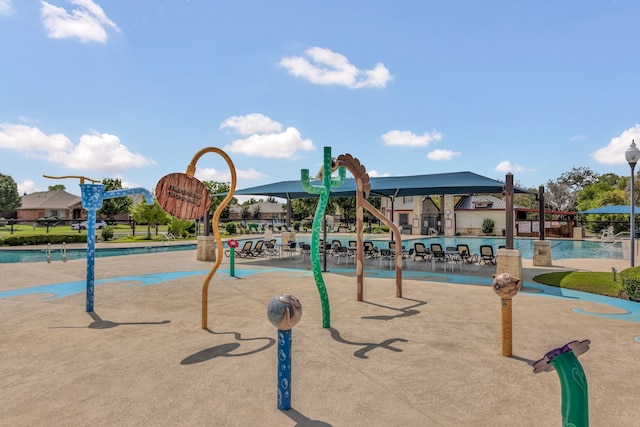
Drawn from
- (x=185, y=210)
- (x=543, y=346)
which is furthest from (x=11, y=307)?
(x=543, y=346)

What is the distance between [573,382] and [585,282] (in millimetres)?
10667

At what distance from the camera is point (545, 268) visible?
14.6 metres

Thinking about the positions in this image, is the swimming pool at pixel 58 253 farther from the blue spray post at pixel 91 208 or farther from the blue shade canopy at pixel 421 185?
the blue spray post at pixel 91 208

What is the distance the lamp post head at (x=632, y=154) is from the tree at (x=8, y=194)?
212 ft

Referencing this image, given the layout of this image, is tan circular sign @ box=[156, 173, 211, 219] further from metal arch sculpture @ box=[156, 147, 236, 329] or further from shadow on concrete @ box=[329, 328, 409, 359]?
shadow on concrete @ box=[329, 328, 409, 359]

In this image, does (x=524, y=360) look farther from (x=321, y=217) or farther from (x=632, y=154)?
(x=632, y=154)

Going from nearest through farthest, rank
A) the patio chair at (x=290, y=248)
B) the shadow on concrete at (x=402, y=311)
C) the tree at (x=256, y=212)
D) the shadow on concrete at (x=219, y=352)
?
the shadow on concrete at (x=219, y=352) < the shadow on concrete at (x=402, y=311) < the patio chair at (x=290, y=248) < the tree at (x=256, y=212)

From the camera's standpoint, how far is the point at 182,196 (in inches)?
254

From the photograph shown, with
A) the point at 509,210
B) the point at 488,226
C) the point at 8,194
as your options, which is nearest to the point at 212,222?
the point at 509,210

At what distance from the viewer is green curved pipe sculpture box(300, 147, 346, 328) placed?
6.59m

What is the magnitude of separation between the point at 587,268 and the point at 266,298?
43.0 ft

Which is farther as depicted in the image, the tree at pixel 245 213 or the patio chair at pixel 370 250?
the tree at pixel 245 213

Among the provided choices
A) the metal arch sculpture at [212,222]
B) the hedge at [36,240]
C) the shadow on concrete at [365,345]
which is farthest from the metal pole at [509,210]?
the hedge at [36,240]

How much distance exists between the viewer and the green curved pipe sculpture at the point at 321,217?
659 cm
